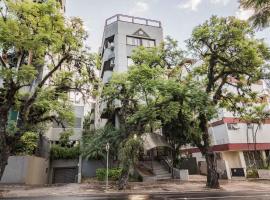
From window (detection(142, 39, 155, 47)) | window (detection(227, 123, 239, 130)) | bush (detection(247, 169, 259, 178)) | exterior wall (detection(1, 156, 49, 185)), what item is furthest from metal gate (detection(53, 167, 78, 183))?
window (detection(227, 123, 239, 130))

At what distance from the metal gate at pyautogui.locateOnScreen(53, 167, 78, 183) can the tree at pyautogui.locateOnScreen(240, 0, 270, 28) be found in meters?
24.0

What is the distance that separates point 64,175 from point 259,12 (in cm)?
2524

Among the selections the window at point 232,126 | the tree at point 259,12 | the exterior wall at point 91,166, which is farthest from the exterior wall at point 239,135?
the tree at point 259,12

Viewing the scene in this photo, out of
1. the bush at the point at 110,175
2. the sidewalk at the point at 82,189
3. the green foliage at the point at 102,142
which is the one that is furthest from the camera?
the green foliage at the point at 102,142

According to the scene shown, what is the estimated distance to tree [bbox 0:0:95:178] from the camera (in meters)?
12.5

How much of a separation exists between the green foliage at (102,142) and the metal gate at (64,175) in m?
4.81

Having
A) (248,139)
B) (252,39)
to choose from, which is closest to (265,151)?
(248,139)

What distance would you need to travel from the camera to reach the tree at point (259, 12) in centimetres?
987

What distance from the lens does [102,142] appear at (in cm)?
2291

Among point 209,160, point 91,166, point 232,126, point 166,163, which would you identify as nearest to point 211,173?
point 209,160

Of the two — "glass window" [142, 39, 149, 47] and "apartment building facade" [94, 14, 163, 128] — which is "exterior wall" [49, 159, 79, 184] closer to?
"apartment building facade" [94, 14, 163, 128]

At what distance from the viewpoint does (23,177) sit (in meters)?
17.8

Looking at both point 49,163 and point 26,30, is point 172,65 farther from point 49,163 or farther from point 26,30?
point 49,163

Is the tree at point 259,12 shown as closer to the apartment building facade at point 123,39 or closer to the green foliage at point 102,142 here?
the green foliage at point 102,142
